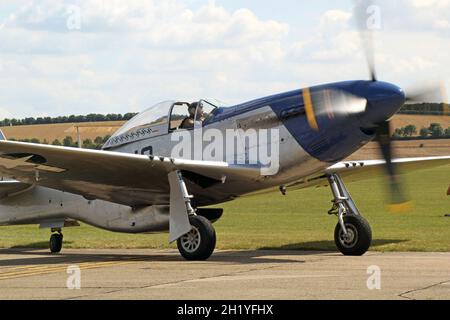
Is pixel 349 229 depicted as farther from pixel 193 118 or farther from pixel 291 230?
pixel 291 230

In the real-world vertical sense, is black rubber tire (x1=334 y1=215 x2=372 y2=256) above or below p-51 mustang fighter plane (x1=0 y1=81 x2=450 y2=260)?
below

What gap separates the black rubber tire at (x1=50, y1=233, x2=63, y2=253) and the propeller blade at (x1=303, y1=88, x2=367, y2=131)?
6.41 m

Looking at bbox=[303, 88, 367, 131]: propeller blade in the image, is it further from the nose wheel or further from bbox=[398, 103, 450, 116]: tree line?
the nose wheel

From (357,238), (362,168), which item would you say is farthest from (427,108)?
(362,168)

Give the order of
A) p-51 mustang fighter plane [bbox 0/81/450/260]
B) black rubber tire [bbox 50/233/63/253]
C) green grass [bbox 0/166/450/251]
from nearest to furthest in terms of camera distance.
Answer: p-51 mustang fighter plane [bbox 0/81/450/260]
green grass [bbox 0/166/450/251]
black rubber tire [bbox 50/233/63/253]

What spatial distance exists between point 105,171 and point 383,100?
15.5 ft

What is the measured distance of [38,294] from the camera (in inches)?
399

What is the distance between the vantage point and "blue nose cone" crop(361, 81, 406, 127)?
13.6m

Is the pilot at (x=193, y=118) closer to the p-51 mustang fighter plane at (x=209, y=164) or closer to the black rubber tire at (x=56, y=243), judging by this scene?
the p-51 mustang fighter plane at (x=209, y=164)

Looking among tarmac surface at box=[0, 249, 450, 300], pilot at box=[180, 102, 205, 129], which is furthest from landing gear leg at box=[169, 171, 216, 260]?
pilot at box=[180, 102, 205, 129]
